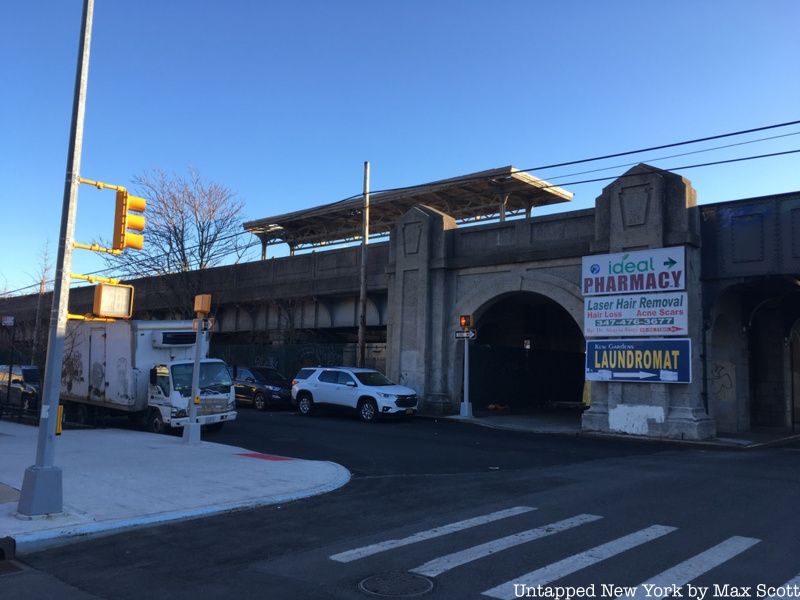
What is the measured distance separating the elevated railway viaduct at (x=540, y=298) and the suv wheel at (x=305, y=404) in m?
3.81

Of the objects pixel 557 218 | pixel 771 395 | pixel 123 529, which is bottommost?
pixel 123 529

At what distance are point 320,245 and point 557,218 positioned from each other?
27.3 metres

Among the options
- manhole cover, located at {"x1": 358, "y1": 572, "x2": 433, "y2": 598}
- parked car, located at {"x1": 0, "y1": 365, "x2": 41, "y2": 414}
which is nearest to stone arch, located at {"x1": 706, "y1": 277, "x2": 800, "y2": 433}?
manhole cover, located at {"x1": 358, "y1": 572, "x2": 433, "y2": 598}

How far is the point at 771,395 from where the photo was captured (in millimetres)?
22719

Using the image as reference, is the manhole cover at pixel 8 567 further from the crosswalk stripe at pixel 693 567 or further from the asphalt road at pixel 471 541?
the crosswalk stripe at pixel 693 567

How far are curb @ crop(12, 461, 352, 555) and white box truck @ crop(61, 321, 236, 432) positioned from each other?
8.08 metres

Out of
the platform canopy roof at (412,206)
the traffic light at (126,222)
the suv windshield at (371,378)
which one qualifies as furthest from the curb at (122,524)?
the platform canopy roof at (412,206)

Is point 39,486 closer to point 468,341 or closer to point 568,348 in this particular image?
point 468,341

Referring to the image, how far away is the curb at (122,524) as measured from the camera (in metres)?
7.11

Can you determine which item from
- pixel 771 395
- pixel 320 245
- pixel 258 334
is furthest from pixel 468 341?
pixel 320 245

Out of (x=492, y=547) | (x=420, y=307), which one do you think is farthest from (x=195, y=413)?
(x=420, y=307)

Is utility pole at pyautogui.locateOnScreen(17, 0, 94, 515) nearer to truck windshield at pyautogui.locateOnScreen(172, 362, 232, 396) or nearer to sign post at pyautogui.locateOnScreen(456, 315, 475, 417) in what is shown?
truck windshield at pyautogui.locateOnScreen(172, 362, 232, 396)

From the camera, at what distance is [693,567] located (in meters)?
6.14

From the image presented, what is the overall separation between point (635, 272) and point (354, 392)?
9647 mm
